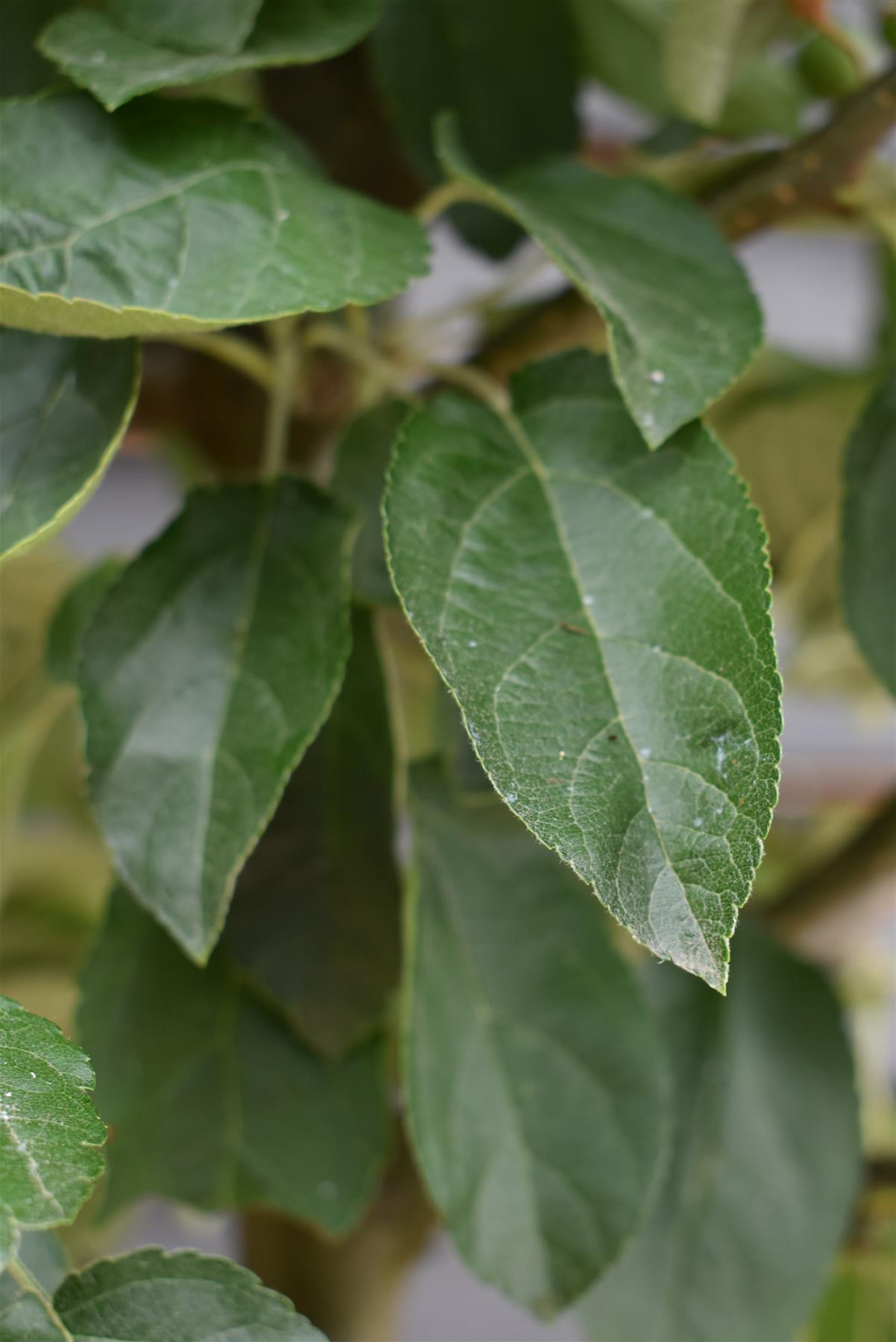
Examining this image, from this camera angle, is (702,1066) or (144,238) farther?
(702,1066)

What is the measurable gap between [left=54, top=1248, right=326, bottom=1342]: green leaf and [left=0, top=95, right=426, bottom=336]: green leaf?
5.6 inches

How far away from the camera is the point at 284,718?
0.23 metres

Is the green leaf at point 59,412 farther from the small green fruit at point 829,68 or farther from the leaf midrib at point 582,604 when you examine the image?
the small green fruit at point 829,68

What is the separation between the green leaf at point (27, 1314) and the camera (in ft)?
0.55

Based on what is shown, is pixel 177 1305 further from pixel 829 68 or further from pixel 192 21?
pixel 829 68

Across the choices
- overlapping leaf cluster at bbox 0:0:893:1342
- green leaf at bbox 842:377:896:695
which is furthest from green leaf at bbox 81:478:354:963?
green leaf at bbox 842:377:896:695

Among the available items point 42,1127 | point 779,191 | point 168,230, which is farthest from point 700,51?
point 42,1127

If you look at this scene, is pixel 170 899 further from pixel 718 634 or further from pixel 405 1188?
pixel 405 1188

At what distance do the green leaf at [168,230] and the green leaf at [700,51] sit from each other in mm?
112

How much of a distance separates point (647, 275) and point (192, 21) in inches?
3.9

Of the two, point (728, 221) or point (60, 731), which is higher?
point (728, 221)

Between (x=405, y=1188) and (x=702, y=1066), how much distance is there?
0.42 feet

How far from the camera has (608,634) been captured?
0.63ft

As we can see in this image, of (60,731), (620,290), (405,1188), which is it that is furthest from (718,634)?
Result: (60,731)
